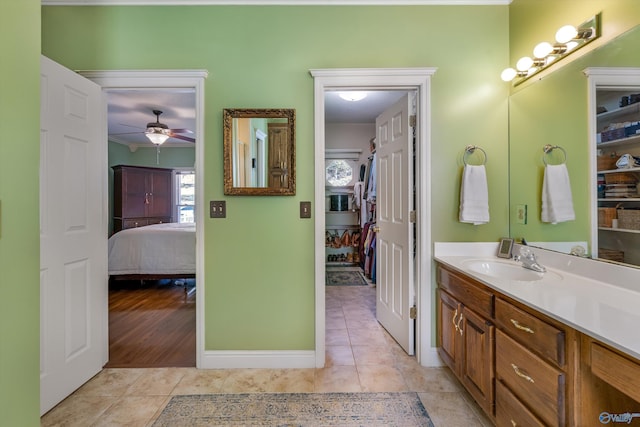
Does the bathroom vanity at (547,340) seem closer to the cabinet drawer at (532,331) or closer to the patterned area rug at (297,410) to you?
the cabinet drawer at (532,331)

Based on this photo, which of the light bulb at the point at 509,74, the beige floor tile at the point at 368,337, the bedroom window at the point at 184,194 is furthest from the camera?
the bedroom window at the point at 184,194

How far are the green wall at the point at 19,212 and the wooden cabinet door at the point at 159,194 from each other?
5.37m

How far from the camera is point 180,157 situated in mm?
6617

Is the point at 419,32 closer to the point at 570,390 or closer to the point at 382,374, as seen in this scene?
the point at 570,390

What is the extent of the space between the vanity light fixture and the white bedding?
3861 millimetres

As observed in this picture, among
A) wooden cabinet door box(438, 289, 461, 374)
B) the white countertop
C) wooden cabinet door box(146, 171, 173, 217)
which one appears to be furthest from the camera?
wooden cabinet door box(146, 171, 173, 217)

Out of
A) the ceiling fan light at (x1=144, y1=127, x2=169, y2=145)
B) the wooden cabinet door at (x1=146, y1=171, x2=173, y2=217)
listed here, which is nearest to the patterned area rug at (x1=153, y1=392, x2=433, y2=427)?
the ceiling fan light at (x1=144, y1=127, x2=169, y2=145)

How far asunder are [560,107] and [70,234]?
9.93ft

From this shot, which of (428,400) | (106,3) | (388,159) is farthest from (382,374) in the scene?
(106,3)

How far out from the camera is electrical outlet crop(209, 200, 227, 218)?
6.92 ft

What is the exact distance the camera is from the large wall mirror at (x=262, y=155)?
82.1 inches

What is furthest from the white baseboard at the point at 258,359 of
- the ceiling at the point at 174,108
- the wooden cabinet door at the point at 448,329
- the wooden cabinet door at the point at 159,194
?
the wooden cabinet door at the point at 159,194

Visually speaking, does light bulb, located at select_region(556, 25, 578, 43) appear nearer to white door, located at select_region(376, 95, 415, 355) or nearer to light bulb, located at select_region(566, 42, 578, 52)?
light bulb, located at select_region(566, 42, 578, 52)

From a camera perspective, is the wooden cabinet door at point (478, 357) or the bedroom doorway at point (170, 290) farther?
the bedroom doorway at point (170, 290)
